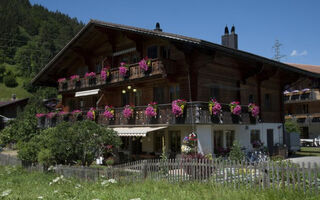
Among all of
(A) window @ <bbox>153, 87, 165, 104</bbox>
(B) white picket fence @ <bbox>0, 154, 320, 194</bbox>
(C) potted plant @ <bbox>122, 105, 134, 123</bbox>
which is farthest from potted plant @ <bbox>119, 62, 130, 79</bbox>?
(B) white picket fence @ <bbox>0, 154, 320, 194</bbox>

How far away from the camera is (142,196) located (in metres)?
10.1

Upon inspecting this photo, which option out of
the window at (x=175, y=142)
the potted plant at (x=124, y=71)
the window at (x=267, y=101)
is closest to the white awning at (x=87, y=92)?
the potted plant at (x=124, y=71)

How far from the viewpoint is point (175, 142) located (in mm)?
20859

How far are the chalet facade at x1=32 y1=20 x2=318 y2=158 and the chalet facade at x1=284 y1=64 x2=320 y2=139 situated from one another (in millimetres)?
19002

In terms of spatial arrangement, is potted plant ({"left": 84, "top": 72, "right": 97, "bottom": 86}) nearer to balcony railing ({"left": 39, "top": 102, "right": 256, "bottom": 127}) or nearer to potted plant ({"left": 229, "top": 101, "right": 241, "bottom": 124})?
balcony railing ({"left": 39, "top": 102, "right": 256, "bottom": 127})

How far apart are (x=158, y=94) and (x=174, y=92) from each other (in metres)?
1.34

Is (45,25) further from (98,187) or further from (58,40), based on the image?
(98,187)

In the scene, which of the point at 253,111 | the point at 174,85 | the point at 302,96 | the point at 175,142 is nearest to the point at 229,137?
the point at 253,111

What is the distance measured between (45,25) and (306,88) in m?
105

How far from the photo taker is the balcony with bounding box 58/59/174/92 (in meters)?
20.0

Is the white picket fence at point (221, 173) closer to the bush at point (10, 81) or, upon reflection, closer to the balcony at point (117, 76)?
the balcony at point (117, 76)

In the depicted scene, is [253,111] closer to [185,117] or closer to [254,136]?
[254,136]

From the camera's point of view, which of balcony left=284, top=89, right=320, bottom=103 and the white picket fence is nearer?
the white picket fence

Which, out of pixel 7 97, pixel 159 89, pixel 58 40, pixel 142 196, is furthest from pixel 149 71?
pixel 58 40
